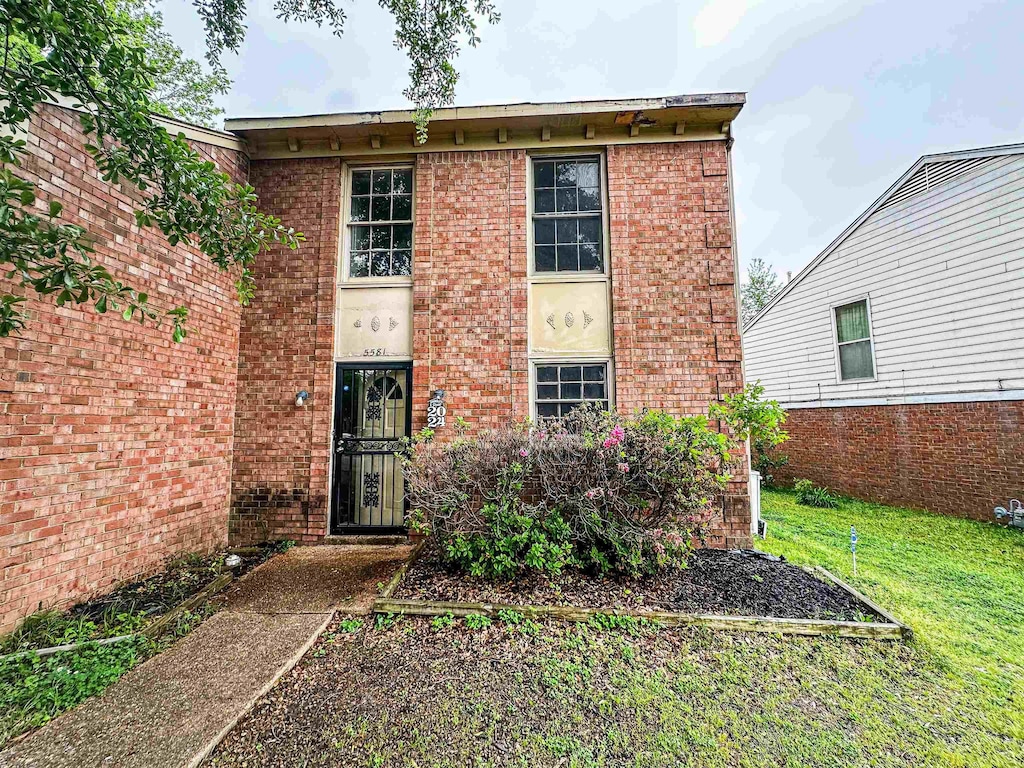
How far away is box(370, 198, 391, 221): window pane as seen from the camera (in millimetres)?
5801

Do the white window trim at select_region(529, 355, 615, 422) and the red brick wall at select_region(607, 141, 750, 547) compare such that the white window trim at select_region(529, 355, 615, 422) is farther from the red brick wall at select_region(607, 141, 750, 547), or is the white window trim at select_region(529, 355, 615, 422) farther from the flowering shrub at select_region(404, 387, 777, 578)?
the flowering shrub at select_region(404, 387, 777, 578)

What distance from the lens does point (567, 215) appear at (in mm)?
5660

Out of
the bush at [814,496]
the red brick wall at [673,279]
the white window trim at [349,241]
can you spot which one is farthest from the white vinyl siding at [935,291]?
the white window trim at [349,241]

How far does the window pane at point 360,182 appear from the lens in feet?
19.2

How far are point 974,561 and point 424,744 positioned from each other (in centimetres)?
670

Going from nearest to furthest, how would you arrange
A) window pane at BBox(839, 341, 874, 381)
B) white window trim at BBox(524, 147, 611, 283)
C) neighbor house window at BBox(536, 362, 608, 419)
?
neighbor house window at BBox(536, 362, 608, 419), white window trim at BBox(524, 147, 611, 283), window pane at BBox(839, 341, 874, 381)

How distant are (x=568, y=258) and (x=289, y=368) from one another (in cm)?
404

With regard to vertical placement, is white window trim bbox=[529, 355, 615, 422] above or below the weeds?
above

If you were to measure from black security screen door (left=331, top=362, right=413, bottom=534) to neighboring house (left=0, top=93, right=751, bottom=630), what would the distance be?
0.03 meters

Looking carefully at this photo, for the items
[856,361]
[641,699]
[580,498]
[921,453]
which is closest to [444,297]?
[580,498]

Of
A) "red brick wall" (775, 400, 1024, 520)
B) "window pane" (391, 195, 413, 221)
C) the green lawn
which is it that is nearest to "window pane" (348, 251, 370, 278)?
"window pane" (391, 195, 413, 221)

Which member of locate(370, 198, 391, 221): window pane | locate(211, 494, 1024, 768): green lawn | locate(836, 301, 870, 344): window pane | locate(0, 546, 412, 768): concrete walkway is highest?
locate(370, 198, 391, 221): window pane

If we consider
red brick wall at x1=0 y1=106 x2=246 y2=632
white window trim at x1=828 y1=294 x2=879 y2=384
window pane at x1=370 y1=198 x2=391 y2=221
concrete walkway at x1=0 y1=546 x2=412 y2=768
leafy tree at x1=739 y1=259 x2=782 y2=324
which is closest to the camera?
concrete walkway at x1=0 y1=546 x2=412 y2=768

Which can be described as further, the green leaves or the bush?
the bush
